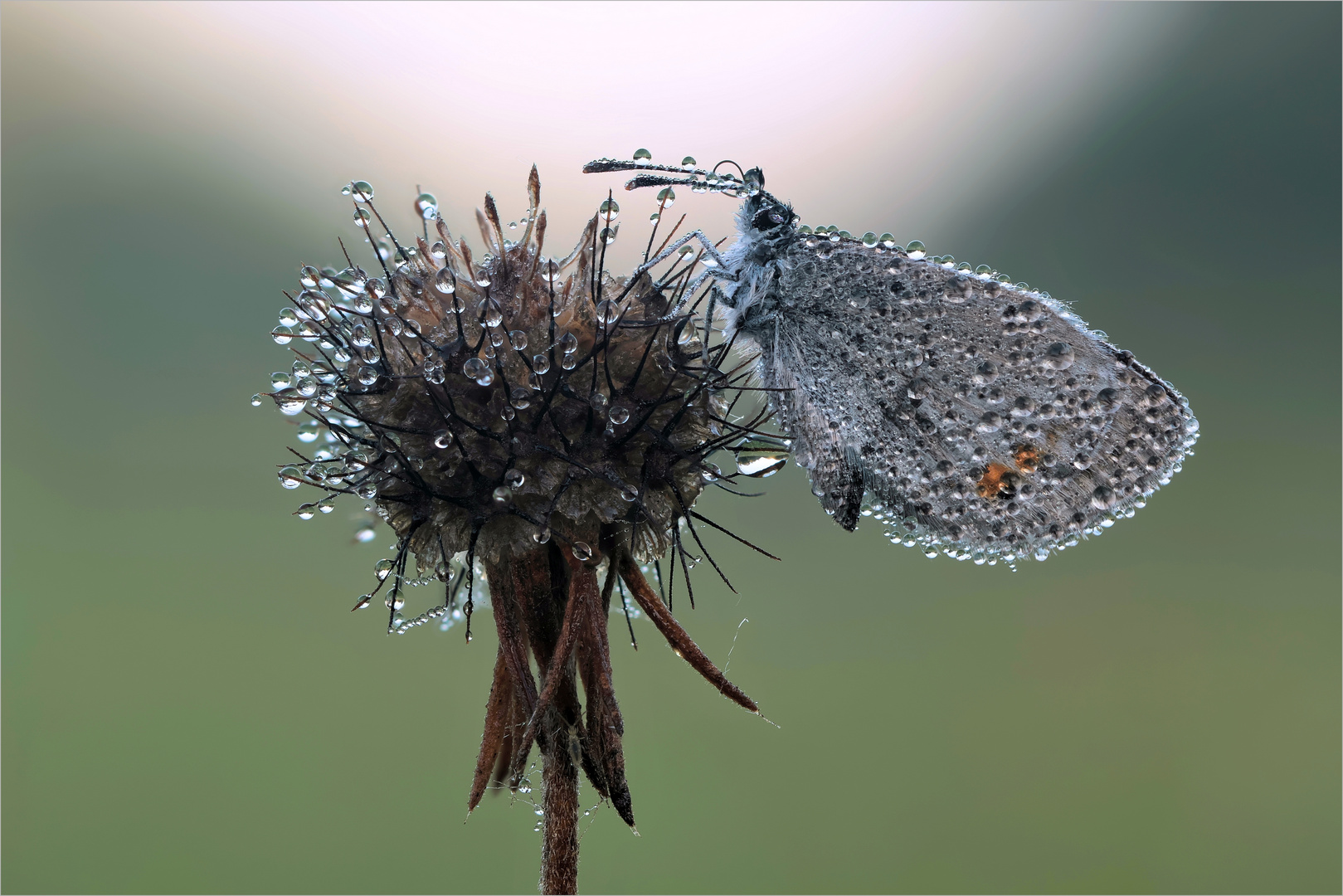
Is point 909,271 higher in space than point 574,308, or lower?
higher

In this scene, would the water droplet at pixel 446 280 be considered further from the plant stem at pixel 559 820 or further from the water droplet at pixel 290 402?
the plant stem at pixel 559 820

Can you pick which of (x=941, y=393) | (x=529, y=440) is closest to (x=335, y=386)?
(x=529, y=440)

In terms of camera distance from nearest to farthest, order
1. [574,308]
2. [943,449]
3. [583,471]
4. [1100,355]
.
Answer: [583,471]
[574,308]
[1100,355]
[943,449]

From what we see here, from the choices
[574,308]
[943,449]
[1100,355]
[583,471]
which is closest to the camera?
[583,471]

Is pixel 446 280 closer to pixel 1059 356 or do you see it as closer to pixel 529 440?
pixel 529 440

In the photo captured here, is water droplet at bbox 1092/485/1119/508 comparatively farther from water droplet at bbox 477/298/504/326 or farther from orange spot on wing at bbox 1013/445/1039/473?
water droplet at bbox 477/298/504/326

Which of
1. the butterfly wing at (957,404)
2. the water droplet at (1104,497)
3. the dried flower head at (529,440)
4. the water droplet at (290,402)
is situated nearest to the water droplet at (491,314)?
the dried flower head at (529,440)

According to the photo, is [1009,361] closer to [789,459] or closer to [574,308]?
[789,459]

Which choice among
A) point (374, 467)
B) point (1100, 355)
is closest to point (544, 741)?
point (374, 467)
